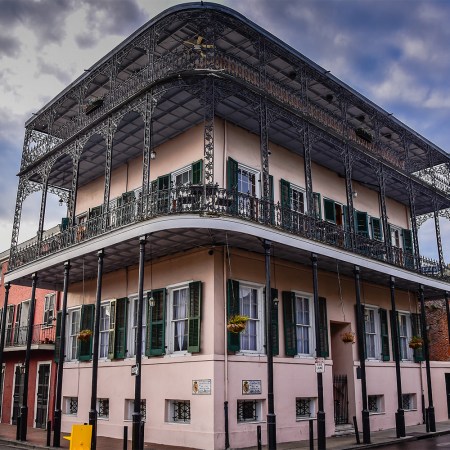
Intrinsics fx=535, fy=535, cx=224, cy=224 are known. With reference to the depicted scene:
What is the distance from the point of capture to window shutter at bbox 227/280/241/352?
45.5ft

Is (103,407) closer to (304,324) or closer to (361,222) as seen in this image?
(304,324)

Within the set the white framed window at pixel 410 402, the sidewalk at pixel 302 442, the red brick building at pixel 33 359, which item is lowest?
the sidewalk at pixel 302 442

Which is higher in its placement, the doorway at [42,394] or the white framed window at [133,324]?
the white framed window at [133,324]

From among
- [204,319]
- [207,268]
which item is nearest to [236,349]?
[204,319]

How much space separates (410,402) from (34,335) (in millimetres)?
15044

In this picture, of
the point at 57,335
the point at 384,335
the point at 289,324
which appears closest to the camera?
the point at 289,324

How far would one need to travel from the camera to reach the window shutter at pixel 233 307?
13.9m

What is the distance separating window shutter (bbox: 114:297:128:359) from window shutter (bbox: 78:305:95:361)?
1511 mm

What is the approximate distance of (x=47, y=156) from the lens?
18562 millimetres

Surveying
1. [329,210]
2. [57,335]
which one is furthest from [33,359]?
[329,210]

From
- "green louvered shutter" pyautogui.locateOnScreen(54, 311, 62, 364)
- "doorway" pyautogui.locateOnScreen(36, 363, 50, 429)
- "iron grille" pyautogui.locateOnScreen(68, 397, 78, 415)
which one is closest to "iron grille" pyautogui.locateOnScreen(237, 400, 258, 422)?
"iron grille" pyautogui.locateOnScreen(68, 397, 78, 415)

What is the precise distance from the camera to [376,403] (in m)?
18.6

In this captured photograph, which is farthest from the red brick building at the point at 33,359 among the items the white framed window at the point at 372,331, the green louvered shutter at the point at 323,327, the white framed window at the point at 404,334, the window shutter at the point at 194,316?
the white framed window at the point at 404,334

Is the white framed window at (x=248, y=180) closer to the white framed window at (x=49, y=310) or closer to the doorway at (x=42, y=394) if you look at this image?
the white framed window at (x=49, y=310)
